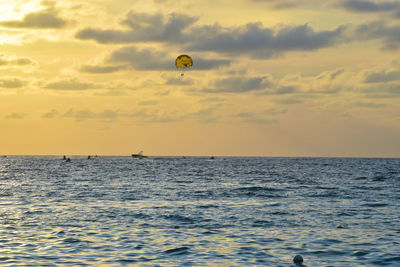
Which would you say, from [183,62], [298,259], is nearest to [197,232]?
[298,259]

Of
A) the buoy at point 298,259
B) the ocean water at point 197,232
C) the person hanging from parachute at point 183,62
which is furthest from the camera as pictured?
the person hanging from parachute at point 183,62

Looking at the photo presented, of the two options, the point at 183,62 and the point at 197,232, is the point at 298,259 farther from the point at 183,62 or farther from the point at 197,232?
the point at 183,62

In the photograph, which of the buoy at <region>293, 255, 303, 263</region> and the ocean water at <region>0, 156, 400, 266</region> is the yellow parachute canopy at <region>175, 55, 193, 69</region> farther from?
the buoy at <region>293, 255, 303, 263</region>

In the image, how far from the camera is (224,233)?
27.8 m

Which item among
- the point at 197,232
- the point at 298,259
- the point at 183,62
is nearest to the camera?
the point at 298,259

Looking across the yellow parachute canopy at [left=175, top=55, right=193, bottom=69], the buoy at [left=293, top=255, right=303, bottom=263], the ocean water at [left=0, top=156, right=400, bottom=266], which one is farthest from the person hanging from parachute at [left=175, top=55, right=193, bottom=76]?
the buoy at [left=293, top=255, right=303, bottom=263]

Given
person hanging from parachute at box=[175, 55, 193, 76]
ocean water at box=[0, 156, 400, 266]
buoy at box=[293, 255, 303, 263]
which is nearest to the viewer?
buoy at box=[293, 255, 303, 263]

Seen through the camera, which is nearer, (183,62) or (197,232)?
(197,232)

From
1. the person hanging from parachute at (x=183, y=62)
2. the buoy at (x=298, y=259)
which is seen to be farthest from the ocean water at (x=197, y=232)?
the person hanging from parachute at (x=183, y=62)

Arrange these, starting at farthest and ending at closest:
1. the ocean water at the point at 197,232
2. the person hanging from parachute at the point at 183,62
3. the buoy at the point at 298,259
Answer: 1. the person hanging from parachute at the point at 183,62
2. the ocean water at the point at 197,232
3. the buoy at the point at 298,259

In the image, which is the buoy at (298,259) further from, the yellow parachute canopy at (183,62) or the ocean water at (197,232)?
the yellow parachute canopy at (183,62)

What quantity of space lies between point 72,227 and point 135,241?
6.08 m

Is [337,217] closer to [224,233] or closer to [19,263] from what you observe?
[224,233]

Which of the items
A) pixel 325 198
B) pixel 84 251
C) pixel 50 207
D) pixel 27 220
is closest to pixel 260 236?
pixel 84 251
